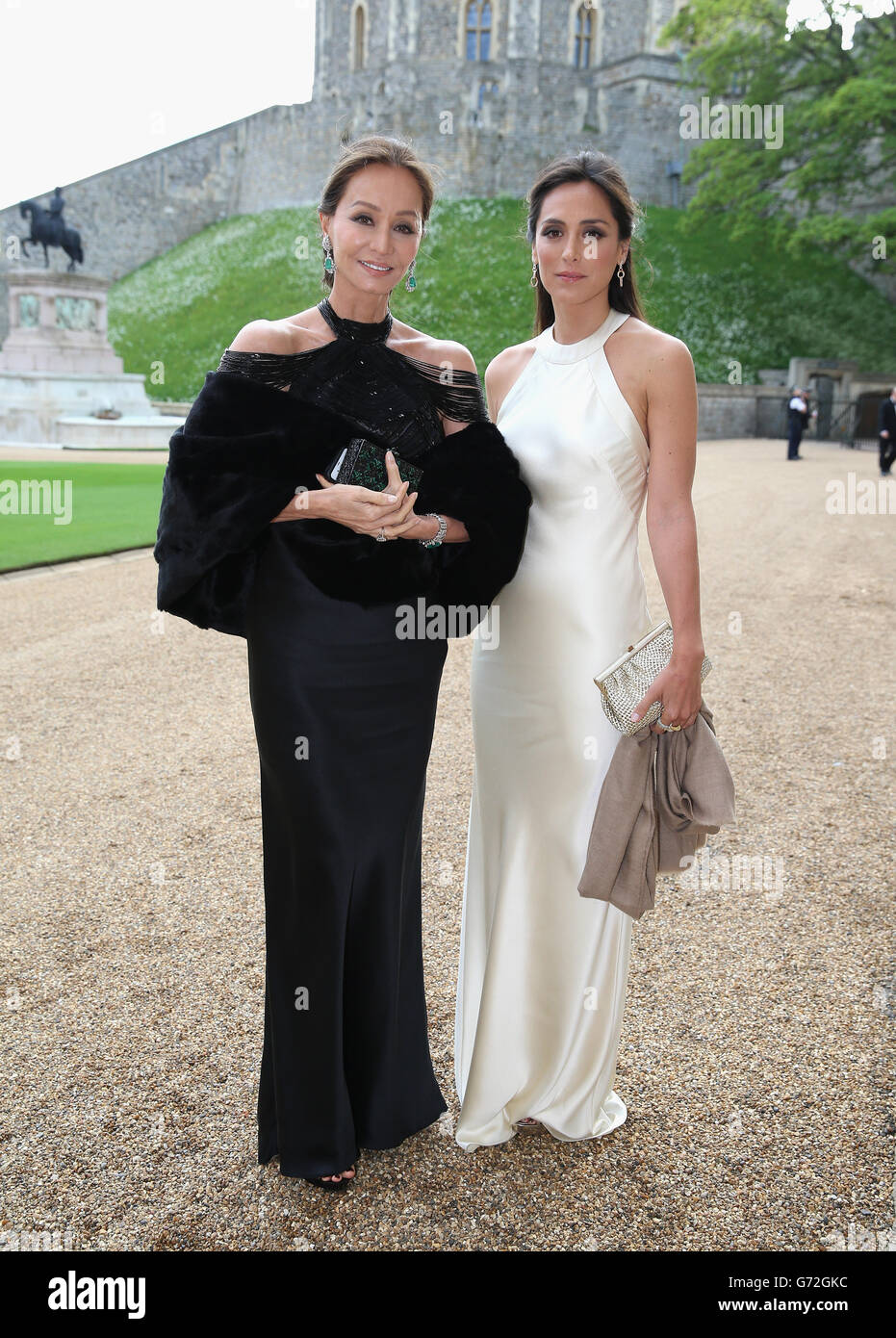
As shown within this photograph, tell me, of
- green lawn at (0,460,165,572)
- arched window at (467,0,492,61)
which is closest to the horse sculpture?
green lawn at (0,460,165,572)

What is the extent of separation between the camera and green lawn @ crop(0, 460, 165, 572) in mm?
10281

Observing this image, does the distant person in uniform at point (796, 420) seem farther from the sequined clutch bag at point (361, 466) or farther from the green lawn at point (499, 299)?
the sequined clutch bag at point (361, 466)

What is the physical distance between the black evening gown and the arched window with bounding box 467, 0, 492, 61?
51567 mm

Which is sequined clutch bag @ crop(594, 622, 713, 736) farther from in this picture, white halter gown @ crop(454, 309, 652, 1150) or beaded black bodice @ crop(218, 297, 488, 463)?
beaded black bodice @ crop(218, 297, 488, 463)

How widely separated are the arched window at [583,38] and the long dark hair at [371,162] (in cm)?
5108

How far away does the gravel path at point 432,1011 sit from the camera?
2.29m

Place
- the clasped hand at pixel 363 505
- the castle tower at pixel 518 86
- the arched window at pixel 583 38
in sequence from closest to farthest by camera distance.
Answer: the clasped hand at pixel 363 505, the castle tower at pixel 518 86, the arched window at pixel 583 38

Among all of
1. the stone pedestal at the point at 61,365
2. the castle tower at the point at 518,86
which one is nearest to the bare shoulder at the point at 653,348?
the stone pedestal at the point at 61,365

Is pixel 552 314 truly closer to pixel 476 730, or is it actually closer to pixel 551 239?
pixel 551 239

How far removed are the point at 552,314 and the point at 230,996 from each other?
2.11 metres

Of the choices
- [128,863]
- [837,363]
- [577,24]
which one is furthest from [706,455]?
[577,24]

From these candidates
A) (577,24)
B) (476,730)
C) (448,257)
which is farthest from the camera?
(577,24)

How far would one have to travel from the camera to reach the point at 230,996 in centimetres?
313

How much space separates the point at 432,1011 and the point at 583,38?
52.9 m
